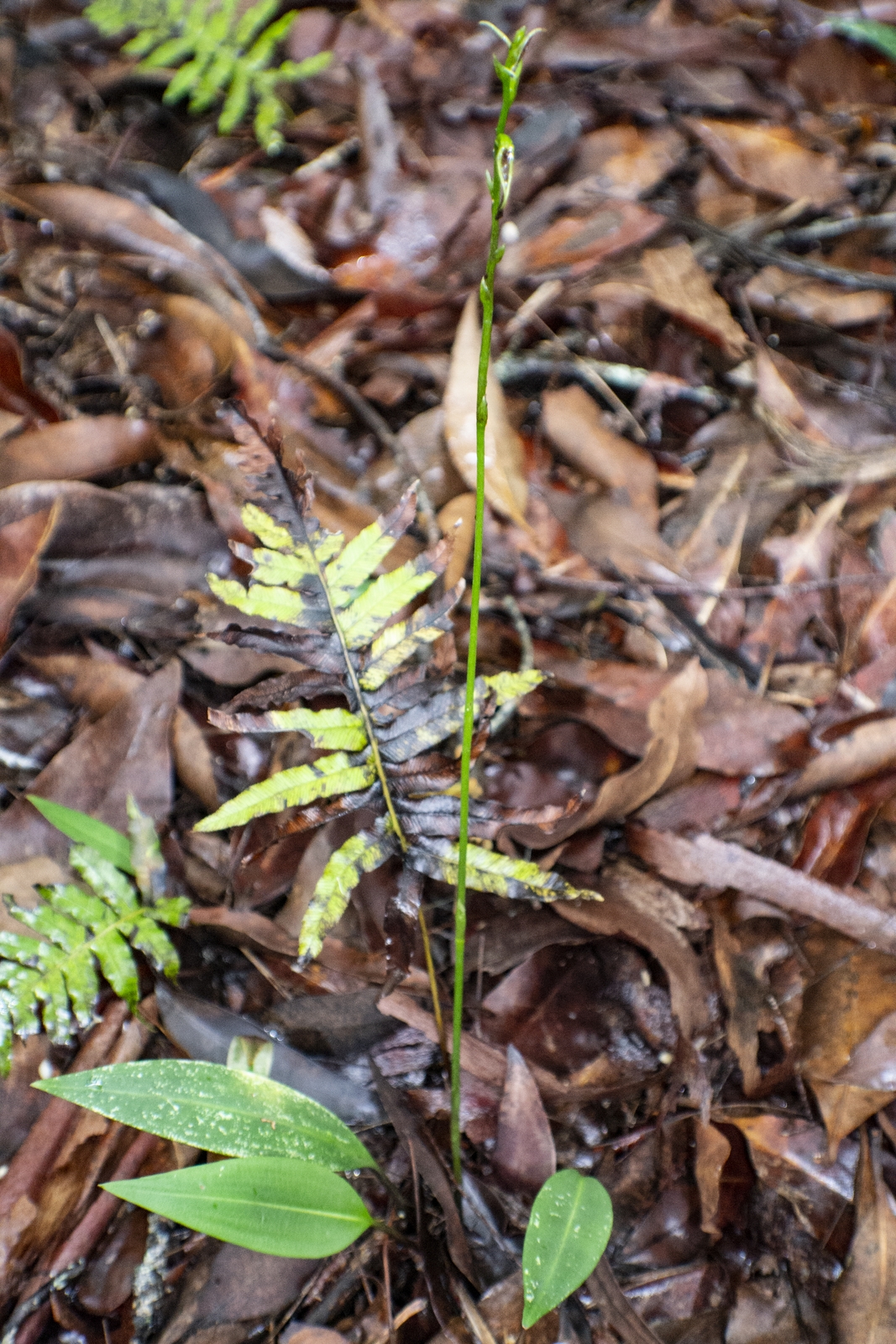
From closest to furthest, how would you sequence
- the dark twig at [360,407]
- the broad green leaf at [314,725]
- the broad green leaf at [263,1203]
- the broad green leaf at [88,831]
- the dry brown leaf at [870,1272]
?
the broad green leaf at [263,1203] → the dry brown leaf at [870,1272] → the broad green leaf at [314,725] → the broad green leaf at [88,831] → the dark twig at [360,407]

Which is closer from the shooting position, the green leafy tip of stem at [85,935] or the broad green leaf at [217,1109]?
the broad green leaf at [217,1109]

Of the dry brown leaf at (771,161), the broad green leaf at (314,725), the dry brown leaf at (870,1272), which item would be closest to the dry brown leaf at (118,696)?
the broad green leaf at (314,725)

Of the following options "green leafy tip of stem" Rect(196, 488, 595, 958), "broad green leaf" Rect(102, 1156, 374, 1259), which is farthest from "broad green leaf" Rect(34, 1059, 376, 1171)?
"green leafy tip of stem" Rect(196, 488, 595, 958)

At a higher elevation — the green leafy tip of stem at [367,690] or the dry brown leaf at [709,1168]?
the green leafy tip of stem at [367,690]

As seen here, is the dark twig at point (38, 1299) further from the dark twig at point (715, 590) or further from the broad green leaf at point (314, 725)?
the dark twig at point (715, 590)

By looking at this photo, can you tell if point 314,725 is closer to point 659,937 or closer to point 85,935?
point 85,935

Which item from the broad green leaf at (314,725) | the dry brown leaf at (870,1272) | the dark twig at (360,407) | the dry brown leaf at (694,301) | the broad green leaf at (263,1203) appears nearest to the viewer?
the broad green leaf at (263,1203)

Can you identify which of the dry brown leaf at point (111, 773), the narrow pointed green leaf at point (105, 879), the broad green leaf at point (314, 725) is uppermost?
the broad green leaf at point (314, 725)

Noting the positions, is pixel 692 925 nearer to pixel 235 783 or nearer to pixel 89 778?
pixel 235 783
